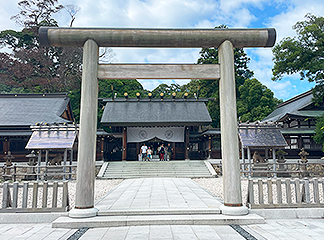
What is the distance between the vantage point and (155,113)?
2138cm

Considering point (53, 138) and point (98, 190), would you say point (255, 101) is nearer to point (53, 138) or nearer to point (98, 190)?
point (53, 138)

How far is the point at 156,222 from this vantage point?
4.78m

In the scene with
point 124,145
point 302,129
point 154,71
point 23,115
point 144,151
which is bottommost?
point 144,151

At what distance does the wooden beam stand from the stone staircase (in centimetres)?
1081

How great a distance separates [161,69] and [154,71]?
175 millimetres

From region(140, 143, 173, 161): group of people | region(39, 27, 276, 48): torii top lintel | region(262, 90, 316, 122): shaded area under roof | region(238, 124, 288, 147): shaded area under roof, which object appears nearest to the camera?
region(39, 27, 276, 48): torii top lintel

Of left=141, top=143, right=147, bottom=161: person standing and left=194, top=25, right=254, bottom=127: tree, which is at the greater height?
left=194, top=25, right=254, bottom=127: tree

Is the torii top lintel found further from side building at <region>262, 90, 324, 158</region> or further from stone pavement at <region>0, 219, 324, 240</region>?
side building at <region>262, 90, 324, 158</region>

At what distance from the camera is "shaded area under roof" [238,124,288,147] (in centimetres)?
1402

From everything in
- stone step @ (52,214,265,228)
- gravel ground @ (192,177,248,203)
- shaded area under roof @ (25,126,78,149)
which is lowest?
Answer: gravel ground @ (192,177,248,203)

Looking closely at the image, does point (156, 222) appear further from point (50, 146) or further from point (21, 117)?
point (21, 117)

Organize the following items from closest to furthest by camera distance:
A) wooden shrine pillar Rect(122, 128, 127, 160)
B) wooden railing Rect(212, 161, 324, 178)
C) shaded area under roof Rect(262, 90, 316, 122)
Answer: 1. wooden railing Rect(212, 161, 324, 178)
2. wooden shrine pillar Rect(122, 128, 127, 160)
3. shaded area under roof Rect(262, 90, 316, 122)

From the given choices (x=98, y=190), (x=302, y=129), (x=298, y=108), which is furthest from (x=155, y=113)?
(x=298, y=108)

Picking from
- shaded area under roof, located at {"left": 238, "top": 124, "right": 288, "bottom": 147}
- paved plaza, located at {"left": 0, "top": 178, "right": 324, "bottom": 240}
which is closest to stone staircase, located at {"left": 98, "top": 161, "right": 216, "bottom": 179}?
shaded area under roof, located at {"left": 238, "top": 124, "right": 288, "bottom": 147}
